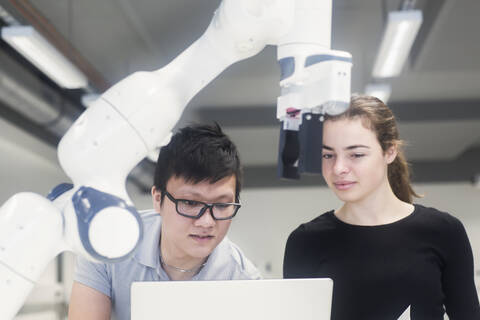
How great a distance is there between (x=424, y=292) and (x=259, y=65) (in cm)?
339

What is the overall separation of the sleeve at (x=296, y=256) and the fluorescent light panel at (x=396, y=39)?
1.77 metres

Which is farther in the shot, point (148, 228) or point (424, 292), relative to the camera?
point (148, 228)

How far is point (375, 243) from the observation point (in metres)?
1.21

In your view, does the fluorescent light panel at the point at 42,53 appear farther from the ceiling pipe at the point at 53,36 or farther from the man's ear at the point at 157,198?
the man's ear at the point at 157,198

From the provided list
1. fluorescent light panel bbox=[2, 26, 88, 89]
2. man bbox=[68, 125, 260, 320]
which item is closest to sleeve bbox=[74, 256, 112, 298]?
man bbox=[68, 125, 260, 320]

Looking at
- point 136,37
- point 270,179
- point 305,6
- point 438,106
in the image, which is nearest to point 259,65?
point 136,37

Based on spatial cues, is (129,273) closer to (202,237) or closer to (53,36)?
(202,237)

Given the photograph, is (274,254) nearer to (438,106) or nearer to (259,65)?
(438,106)

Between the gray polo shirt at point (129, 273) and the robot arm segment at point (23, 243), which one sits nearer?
the robot arm segment at point (23, 243)

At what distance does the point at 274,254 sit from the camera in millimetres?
7203

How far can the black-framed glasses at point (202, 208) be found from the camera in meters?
1.11

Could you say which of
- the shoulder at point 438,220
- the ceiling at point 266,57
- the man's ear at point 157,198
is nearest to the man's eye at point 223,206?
the man's ear at point 157,198

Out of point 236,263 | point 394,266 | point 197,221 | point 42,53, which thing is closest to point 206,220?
point 197,221

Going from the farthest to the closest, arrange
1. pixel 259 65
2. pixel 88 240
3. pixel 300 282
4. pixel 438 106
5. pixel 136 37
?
1. pixel 438 106
2. pixel 259 65
3. pixel 136 37
4. pixel 300 282
5. pixel 88 240
